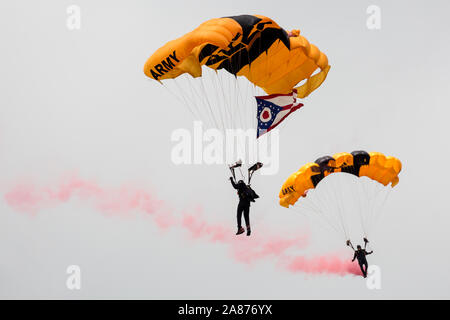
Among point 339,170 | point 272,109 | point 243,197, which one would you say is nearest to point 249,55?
point 272,109

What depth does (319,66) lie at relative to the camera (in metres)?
14.6

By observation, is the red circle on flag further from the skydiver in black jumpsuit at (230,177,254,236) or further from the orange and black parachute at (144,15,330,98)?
the skydiver in black jumpsuit at (230,177,254,236)

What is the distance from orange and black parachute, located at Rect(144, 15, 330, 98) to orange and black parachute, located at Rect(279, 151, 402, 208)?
2249 mm

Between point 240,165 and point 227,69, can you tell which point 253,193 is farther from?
point 227,69

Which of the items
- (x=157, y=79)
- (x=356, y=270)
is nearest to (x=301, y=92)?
(x=157, y=79)

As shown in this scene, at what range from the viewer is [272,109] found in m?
15.2

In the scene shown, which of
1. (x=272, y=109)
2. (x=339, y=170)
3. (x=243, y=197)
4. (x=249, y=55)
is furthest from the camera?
(x=339, y=170)

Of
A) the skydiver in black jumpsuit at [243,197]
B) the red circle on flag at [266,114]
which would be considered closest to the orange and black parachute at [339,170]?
the red circle on flag at [266,114]

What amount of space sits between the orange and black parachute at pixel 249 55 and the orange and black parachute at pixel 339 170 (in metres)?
2.25

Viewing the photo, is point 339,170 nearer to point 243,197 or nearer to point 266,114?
point 266,114

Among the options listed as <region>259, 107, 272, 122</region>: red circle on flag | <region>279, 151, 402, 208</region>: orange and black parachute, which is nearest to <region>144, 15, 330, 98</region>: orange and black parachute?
<region>259, 107, 272, 122</region>: red circle on flag

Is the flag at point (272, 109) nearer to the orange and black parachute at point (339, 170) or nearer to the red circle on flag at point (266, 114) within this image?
the red circle on flag at point (266, 114)

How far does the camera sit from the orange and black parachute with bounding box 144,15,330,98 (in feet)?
38.1

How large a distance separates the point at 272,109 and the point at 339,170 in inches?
119
